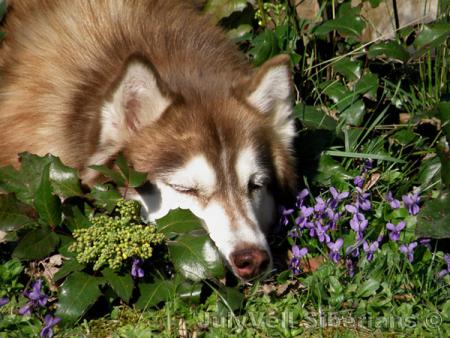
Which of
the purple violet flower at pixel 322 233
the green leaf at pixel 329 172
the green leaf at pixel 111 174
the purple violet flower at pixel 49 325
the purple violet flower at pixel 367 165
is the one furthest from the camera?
the purple violet flower at pixel 367 165

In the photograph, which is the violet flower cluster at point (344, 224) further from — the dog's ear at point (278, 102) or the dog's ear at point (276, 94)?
the dog's ear at point (276, 94)

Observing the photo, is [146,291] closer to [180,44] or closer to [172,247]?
[172,247]

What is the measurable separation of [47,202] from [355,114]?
205cm

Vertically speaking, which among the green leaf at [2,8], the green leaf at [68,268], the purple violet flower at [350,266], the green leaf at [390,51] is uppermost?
the green leaf at [2,8]

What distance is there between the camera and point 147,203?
3.80 metres

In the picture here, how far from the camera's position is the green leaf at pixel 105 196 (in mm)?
3648

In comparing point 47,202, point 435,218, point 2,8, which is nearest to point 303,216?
point 435,218

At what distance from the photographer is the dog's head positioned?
357 cm

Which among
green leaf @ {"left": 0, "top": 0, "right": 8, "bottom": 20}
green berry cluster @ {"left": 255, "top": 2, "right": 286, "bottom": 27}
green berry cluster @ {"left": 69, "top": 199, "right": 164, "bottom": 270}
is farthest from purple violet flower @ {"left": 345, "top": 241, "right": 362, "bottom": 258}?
Answer: green leaf @ {"left": 0, "top": 0, "right": 8, "bottom": 20}

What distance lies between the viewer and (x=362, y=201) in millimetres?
3977

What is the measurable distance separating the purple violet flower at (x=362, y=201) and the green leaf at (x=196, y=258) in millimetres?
865

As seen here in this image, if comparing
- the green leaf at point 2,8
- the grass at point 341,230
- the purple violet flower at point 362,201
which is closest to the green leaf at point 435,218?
the grass at point 341,230

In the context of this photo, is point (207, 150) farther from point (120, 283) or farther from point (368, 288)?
point (368, 288)

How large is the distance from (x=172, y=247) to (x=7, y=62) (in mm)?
1555
